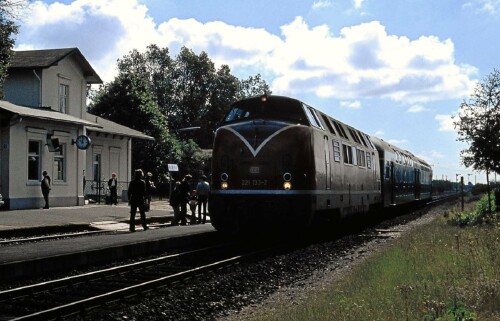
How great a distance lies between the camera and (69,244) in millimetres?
16094

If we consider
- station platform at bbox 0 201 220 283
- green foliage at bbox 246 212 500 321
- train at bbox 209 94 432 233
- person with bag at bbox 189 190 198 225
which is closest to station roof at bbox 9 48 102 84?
station platform at bbox 0 201 220 283

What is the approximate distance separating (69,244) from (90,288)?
576cm

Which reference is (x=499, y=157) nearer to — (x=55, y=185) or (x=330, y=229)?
(x=330, y=229)

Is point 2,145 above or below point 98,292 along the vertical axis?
above

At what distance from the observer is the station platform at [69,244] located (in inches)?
487

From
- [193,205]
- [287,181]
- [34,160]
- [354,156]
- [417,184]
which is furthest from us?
[417,184]

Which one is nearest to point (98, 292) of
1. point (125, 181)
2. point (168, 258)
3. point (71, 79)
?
point (168, 258)

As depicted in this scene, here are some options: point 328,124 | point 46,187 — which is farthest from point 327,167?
point 46,187

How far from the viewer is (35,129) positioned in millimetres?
30453

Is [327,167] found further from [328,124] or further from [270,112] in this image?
[270,112]

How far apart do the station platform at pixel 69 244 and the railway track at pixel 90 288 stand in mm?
1380

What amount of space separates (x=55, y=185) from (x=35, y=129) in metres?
2.97

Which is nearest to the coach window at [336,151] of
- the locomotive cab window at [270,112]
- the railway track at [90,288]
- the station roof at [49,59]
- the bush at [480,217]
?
the locomotive cab window at [270,112]

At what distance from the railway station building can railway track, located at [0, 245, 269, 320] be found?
17.1 m
